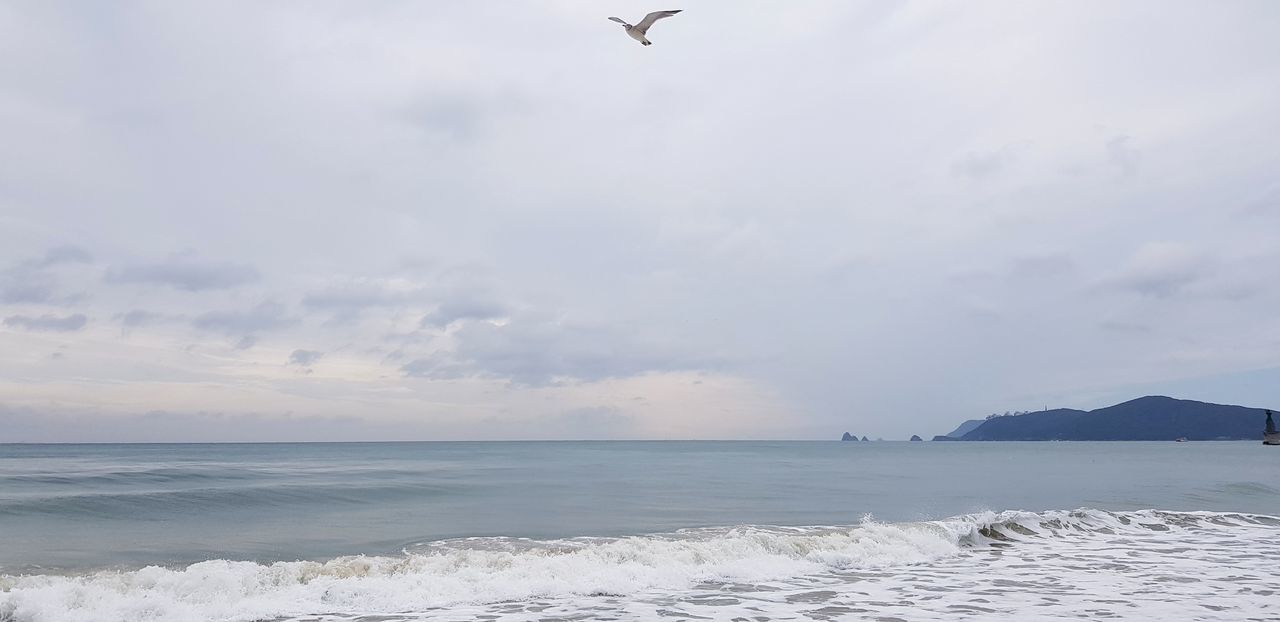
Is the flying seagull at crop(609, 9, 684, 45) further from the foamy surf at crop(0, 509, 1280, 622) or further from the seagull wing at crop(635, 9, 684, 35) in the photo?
the foamy surf at crop(0, 509, 1280, 622)

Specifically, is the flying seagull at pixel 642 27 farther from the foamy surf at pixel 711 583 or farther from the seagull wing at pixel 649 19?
the foamy surf at pixel 711 583

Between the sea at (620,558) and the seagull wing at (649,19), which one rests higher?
the seagull wing at (649,19)

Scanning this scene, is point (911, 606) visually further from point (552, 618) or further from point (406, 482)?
point (406, 482)

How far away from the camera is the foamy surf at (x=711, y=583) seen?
41.6 feet

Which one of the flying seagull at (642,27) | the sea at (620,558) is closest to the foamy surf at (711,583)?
the sea at (620,558)

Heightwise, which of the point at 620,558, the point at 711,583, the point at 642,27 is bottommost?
the point at 711,583

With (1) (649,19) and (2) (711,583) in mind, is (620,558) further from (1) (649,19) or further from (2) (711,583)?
(1) (649,19)

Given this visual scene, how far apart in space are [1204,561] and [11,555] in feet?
88.1

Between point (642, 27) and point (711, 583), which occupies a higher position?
point (642, 27)

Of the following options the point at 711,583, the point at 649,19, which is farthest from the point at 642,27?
the point at 711,583

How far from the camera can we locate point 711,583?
51.2ft

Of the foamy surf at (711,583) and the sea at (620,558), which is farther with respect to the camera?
the sea at (620,558)

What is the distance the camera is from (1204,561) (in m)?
17.5

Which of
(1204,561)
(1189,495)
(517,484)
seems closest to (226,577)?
(1204,561)
